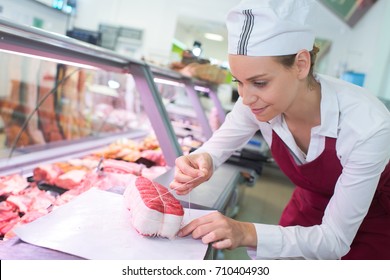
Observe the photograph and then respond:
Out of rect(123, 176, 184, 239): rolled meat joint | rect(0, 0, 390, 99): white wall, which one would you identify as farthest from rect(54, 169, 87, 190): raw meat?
rect(0, 0, 390, 99): white wall

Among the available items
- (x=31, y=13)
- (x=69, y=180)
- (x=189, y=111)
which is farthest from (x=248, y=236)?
(x=31, y=13)

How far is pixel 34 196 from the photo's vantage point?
5.16 feet

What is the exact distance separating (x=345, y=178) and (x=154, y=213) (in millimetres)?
653

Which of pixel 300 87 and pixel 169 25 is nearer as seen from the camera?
pixel 300 87

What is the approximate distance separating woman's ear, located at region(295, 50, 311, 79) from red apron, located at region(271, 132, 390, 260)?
0.29 m

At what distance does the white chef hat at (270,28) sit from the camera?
110 cm

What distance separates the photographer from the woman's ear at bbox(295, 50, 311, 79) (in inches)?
45.8

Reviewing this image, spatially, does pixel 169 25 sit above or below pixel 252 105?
above

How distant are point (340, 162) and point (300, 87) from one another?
13.0 inches

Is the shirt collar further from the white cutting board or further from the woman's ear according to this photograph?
the white cutting board

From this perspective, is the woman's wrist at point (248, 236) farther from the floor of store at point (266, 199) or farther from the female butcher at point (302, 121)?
the floor of store at point (266, 199)

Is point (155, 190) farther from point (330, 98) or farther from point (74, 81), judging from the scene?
point (74, 81)

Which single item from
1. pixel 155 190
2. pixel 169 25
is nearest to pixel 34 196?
pixel 155 190

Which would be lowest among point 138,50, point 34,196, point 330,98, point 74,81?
point 34,196
